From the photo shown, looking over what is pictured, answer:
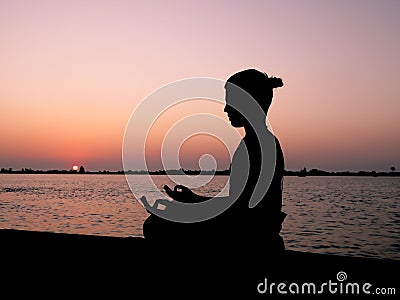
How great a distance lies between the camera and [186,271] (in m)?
4.62

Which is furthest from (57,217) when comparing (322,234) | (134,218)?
(322,234)

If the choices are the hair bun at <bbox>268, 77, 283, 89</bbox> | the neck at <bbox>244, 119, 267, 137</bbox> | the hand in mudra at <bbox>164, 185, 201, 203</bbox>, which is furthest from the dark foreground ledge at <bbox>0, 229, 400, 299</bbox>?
the hair bun at <bbox>268, 77, 283, 89</bbox>

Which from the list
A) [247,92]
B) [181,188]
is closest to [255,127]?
[247,92]

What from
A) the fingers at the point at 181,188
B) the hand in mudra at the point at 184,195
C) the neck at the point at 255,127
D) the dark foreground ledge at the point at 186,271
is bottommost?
the dark foreground ledge at the point at 186,271

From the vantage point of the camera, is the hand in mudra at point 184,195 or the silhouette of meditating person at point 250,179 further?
the hand in mudra at point 184,195

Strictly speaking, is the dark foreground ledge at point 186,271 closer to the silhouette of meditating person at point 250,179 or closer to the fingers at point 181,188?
the silhouette of meditating person at point 250,179

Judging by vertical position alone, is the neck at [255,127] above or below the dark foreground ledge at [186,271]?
above

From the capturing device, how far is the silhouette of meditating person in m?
4.29

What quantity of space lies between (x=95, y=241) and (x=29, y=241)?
3.21ft

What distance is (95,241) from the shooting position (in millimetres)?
6762

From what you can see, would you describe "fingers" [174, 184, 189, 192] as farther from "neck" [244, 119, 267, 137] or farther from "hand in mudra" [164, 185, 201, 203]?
"neck" [244, 119, 267, 137]

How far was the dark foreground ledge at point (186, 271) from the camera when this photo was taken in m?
4.43

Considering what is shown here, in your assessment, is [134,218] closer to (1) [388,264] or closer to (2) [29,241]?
(2) [29,241]

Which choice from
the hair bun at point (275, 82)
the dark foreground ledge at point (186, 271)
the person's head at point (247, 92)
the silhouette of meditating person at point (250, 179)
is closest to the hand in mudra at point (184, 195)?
the silhouette of meditating person at point (250, 179)
